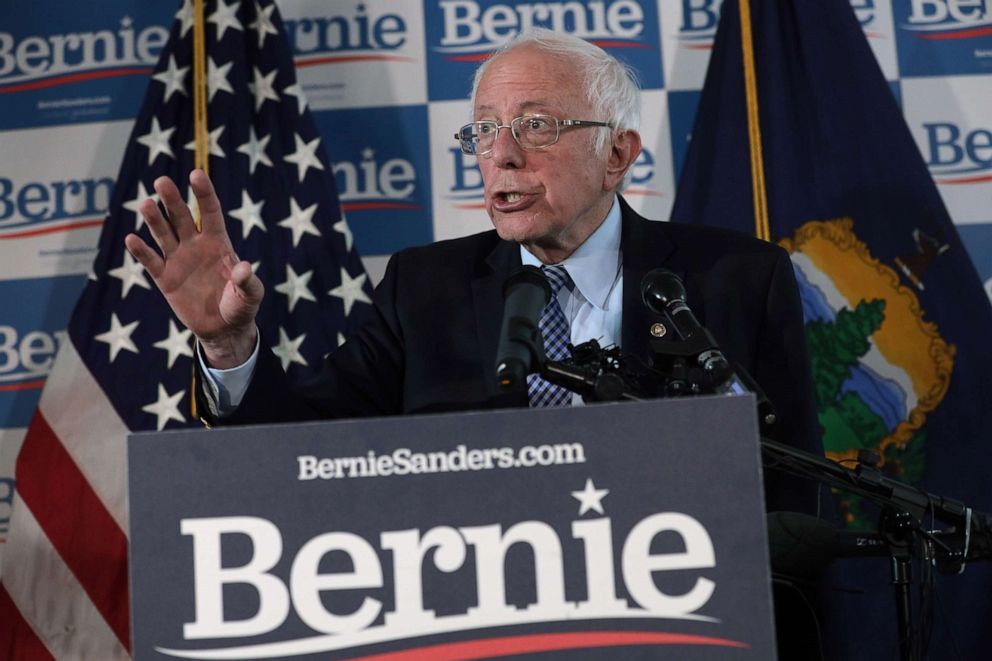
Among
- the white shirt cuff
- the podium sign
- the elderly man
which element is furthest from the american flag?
the podium sign

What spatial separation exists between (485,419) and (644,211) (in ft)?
8.18

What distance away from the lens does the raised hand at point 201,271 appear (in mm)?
1617

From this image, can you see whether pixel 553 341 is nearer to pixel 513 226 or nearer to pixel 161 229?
pixel 513 226

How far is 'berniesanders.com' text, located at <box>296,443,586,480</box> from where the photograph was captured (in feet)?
3.27

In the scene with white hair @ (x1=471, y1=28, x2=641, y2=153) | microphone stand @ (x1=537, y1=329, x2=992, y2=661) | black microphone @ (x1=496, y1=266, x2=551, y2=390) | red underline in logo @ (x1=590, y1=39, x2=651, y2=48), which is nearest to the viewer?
black microphone @ (x1=496, y1=266, x2=551, y2=390)

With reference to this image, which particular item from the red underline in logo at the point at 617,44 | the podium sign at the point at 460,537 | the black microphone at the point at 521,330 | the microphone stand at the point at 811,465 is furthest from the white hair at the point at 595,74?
the red underline in logo at the point at 617,44

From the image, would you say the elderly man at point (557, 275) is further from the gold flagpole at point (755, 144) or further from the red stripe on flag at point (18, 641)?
the red stripe on flag at point (18, 641)

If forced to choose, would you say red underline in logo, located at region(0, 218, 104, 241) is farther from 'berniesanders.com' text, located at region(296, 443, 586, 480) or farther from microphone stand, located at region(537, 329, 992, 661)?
'berniesanders.com' text, located at region(296, 443, 586, 480)

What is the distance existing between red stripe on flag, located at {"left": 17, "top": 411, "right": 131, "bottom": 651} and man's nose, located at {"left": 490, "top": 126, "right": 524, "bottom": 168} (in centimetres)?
163

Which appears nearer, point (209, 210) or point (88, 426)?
point (209, 210)

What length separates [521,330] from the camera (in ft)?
4.17

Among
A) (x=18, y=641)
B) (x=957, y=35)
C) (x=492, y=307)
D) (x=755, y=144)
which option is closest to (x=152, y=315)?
(x=18, y=641)

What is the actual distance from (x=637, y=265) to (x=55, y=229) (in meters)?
2.09

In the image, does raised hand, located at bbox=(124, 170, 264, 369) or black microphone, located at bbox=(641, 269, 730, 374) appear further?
raised hand, located at bbox=(124, 170, 264, 369)
